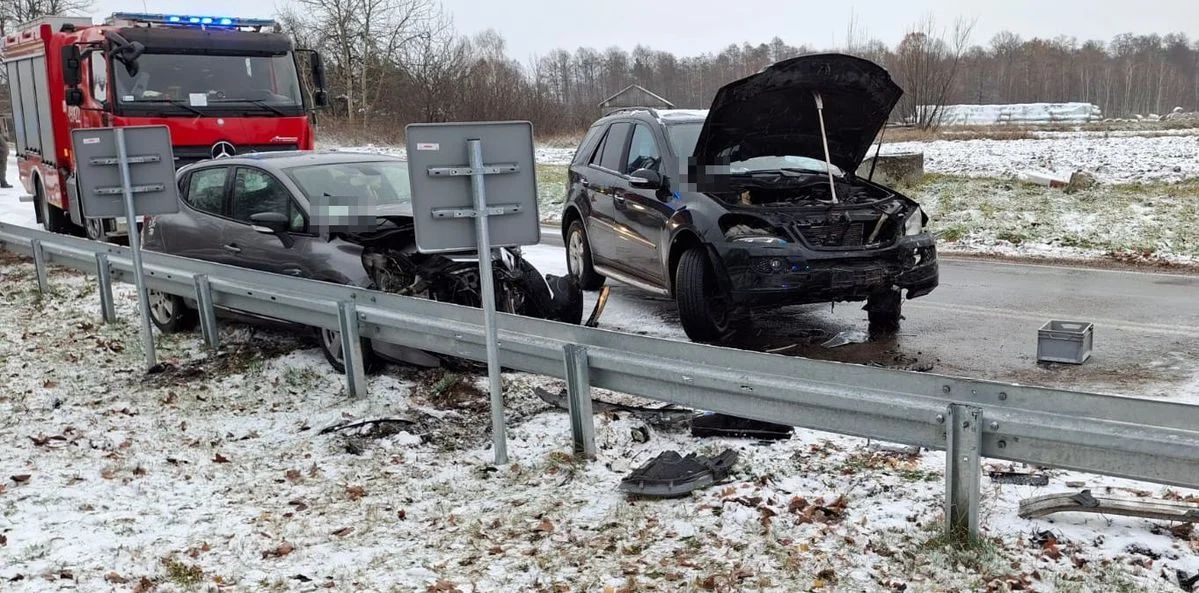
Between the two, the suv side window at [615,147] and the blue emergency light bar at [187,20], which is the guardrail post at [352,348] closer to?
the suv side window at [615,147]

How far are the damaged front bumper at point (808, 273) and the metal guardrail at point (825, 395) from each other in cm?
207

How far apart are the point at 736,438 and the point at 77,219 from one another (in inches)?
457

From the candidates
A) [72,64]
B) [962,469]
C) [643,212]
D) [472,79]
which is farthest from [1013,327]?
[472,79]

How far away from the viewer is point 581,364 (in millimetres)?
5207

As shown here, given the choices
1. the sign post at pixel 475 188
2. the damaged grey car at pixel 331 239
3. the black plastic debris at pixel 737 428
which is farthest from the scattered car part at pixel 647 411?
the damaged grey car at pixel 331 239

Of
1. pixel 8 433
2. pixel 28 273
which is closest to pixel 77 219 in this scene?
pixel 28 273

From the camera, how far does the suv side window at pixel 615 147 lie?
9.01 m

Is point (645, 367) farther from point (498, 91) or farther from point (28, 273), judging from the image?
point (498, 91)

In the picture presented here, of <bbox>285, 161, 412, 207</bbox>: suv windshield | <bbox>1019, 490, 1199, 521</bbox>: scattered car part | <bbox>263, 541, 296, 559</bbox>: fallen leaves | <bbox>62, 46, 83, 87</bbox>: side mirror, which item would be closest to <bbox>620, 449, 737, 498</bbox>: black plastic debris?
<bbox>1019, 490, 1199, 521</bbox>: scattered car part

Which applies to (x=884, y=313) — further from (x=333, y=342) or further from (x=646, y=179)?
(x=333, y=342)

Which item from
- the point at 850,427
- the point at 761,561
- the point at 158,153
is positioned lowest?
the point at 761,561

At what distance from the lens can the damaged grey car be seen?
7.21 meters

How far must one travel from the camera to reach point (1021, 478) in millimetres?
4605

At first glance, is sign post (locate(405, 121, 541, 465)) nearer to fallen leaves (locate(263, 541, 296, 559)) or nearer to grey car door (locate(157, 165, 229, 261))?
fallen leaves (locate(263, 541, 296, 559))
